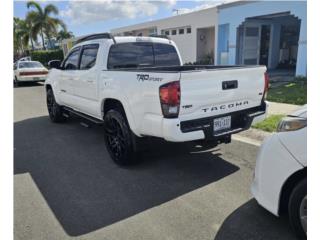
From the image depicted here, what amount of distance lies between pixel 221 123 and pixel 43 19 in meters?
40.4

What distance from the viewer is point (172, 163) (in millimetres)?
4824

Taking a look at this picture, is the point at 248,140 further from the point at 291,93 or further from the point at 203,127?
the point at 291,93

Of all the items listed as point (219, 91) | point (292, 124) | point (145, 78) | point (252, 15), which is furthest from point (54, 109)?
point (252, 15)

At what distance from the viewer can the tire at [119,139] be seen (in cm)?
444

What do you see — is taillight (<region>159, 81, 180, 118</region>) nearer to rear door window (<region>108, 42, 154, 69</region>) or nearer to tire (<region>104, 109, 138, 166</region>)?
tire (<region>104, 109, 138, 166</region>)

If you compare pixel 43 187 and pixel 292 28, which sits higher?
pixel 292 28

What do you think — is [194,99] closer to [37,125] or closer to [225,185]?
[225,185]

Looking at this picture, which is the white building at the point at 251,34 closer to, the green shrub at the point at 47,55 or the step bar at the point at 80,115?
the step bar at the point at 80,115

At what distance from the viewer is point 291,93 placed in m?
9.57

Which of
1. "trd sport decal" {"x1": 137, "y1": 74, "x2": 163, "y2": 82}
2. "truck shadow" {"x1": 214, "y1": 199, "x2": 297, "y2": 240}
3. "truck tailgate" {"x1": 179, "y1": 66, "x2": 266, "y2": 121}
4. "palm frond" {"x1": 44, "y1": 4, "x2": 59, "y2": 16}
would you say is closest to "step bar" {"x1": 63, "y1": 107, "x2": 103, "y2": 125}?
"trd sport decal" {"x1": 137, "y1": 74, "x2": 163, "y2": 82}

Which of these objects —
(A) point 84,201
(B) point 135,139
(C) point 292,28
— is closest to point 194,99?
(B) point 135,139

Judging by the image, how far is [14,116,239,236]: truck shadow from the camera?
347 centimetres

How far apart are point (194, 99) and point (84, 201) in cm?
187

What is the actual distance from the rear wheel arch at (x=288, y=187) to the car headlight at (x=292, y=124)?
0.36 metres
